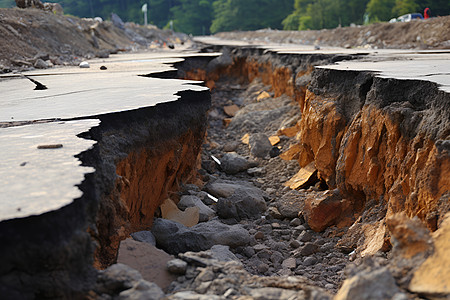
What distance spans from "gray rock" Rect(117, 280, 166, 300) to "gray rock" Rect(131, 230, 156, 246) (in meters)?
1.52

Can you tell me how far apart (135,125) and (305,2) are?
1698 inches

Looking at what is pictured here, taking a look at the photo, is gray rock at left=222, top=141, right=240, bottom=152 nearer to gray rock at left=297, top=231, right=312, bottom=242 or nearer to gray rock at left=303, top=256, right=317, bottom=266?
gray rock at left=297, top=231, right=312, bottom=242

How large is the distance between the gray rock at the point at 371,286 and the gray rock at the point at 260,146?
5.46 metres

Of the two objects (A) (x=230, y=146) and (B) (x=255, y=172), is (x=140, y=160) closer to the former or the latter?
(B) (x=255, y=172)

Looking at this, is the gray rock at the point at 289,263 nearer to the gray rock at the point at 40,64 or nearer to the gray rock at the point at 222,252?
the gray rock at the point at 222,252

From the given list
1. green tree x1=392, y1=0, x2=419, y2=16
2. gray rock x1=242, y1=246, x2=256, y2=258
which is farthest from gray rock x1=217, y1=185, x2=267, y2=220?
green tree x1=392, y1=0, x2=419, y2=16

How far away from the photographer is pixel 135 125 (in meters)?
3.94

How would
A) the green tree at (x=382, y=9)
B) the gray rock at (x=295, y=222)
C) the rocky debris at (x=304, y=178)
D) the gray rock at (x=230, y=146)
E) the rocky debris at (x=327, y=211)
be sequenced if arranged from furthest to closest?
the green tree at (x=382, y=9), the gray rock at (x=230, y=146), the rocky debris at (x=304, y=178), the gray rock at (x=295, y=222), the rocky debris at (x=327, y=211)

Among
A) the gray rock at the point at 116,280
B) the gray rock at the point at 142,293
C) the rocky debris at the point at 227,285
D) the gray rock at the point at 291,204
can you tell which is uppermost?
the gray rock at the point at 116,280

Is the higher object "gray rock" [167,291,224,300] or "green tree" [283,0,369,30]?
"green tree" [283,0,369,30]

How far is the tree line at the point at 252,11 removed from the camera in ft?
96.3

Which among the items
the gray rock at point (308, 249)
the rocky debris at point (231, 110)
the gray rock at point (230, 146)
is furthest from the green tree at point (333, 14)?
the gray rock at point (308, 249)

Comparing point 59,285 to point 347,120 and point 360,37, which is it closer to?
point 347,120

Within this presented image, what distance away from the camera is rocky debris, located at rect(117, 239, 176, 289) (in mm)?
2398
